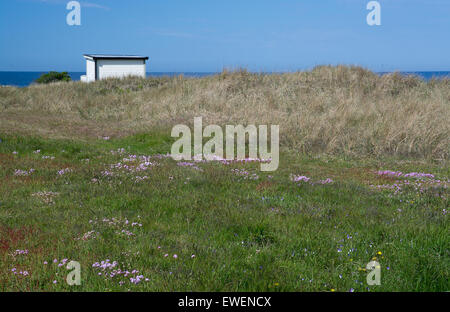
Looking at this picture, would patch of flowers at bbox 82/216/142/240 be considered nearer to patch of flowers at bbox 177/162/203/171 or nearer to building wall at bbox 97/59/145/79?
patch of flowers at bbox 177/162/203/171

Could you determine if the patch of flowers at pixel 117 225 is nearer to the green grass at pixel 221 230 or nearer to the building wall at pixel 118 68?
the green grass at pixel 221 230

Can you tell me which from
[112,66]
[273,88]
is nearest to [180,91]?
[273,88]

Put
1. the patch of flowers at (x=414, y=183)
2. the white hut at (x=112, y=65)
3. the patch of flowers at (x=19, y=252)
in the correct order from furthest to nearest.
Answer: the white hut at (x=112, y=65) → the patch of flowers at (x=414, y=183) → the patch of flowers at (x=19, y=252)

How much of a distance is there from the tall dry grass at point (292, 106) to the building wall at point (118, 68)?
354 inches

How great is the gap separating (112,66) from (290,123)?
118 feet

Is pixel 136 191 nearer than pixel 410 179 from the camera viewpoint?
Yes

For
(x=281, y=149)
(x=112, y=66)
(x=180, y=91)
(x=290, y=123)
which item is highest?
(x=112, y=66)

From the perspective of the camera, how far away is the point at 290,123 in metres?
17.2

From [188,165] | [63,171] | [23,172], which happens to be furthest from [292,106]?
[23,172]

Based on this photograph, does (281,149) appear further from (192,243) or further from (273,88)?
(273,88)

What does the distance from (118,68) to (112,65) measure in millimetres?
839

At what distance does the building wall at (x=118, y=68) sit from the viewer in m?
46.5

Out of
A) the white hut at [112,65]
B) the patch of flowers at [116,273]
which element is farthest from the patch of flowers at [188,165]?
the white hut at [112,65]

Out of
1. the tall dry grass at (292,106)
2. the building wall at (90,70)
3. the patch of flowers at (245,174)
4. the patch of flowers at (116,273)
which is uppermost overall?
the building wall at (90,70)
